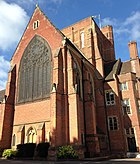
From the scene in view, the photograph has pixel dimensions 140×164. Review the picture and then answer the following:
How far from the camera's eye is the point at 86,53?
120 feet

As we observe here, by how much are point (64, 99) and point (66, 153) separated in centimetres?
610

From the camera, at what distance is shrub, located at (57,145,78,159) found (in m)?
18.2

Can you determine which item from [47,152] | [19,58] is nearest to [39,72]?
[19,58]

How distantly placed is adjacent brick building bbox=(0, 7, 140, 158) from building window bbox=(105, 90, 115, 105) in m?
0.17

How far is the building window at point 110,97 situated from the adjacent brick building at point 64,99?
0.55ft

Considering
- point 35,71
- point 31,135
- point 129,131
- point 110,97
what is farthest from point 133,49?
point 31,135

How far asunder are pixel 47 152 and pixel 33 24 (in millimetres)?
20226

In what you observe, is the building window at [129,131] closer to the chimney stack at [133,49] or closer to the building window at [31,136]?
the chimney stack at [133,49]

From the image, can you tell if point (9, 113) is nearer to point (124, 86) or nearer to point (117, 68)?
point (124, 86)

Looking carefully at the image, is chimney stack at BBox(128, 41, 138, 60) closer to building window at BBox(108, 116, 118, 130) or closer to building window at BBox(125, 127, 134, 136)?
building window at BBox(108, 116, 118, 130)

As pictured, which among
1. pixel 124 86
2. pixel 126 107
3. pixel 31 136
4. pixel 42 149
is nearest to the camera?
pixel 42 149

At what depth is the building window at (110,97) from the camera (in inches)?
1156

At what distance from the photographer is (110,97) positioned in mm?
29859

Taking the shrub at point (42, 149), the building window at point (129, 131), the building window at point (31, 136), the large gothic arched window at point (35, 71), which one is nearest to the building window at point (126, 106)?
the building window at point (129, 131)
